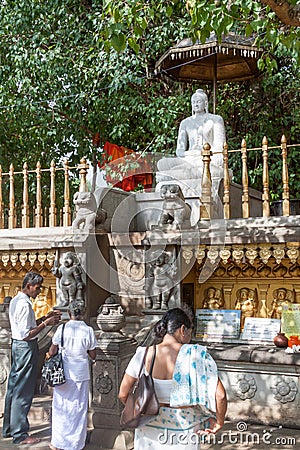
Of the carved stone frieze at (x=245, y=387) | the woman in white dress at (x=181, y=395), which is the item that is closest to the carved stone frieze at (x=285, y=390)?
the carved stone frieze at (x=245, y=387)

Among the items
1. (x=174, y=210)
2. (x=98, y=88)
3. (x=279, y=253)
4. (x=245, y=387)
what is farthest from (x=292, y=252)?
(x=98, y=88)

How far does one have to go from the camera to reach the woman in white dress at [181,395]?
329 centimetres

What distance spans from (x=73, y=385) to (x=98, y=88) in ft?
29.1

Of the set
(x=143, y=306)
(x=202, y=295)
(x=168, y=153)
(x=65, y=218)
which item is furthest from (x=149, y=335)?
(x=168, y=153)

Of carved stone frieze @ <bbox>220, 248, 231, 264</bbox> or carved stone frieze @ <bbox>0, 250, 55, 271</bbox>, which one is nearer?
carved stone frieze @ <bbox>220, 248, 231, 264</bbox>

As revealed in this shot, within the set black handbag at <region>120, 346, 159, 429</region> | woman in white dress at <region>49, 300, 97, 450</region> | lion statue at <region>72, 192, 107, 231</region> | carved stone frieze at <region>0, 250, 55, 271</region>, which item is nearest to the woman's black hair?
black handbag at <region>120, 346, 159, 429</region>

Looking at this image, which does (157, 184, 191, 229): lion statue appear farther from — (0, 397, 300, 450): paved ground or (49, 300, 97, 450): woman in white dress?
(0, 397, 300, 450): paved ground

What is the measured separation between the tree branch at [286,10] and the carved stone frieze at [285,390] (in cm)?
401

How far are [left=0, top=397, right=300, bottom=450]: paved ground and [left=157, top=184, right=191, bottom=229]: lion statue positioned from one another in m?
2.57

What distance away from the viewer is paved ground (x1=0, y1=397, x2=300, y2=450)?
5.46m

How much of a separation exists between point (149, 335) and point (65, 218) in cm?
246

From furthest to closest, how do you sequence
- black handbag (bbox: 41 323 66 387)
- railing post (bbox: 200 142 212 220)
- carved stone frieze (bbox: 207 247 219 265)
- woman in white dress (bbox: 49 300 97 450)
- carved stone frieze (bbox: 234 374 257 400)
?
railing post (bbox: 200 142 212 220) → carved stone frieze (bbox: 207 247 219 265) → carved stone frieze (bbox: 234 374 257 400) → woman in white dress (bbox: 49 300 97 450) → black handbag (bbox: 41 323 66 387)

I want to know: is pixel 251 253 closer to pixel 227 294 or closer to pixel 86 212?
pixel 227 294

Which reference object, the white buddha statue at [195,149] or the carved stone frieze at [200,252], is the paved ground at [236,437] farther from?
the white buddha statue at [195,149]
